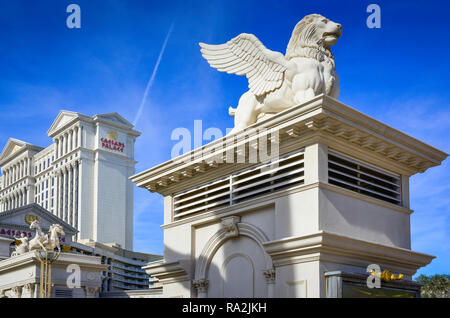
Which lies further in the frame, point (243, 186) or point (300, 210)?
point (243, 186)

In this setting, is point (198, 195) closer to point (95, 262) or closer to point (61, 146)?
point (95, 262)

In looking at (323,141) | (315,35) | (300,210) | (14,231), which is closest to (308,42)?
(315,35)

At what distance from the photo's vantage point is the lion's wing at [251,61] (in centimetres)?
1466

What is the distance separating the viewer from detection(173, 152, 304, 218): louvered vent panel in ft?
43.1

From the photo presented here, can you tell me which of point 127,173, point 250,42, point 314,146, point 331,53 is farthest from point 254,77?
point 127,173

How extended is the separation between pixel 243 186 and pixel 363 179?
9.02 feet

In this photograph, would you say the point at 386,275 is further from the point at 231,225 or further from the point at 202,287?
the point at 202,287

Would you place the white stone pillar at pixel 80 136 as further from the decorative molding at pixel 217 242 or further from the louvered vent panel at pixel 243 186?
the decorative molding at pixel 217 242

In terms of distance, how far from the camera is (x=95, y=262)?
45.3 m

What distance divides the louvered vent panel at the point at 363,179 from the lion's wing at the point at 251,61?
2.63 metres

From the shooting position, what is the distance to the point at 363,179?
45.0 feet

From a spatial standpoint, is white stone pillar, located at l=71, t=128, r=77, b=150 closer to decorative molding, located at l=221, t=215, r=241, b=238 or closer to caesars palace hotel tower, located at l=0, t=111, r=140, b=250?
caesars palace hotel tower, located at l=0, t=111, r=140, b=250

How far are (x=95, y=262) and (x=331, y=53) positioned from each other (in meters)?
34.5
